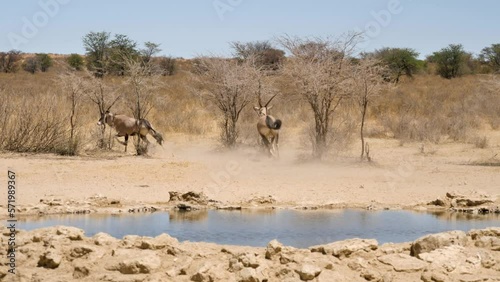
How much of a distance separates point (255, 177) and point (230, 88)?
7.18 metres

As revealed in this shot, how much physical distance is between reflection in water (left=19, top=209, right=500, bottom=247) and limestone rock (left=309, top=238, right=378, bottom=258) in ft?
6.19

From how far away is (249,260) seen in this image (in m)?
8.27

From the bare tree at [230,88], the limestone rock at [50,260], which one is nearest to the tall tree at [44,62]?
the bare tree at [230,88]

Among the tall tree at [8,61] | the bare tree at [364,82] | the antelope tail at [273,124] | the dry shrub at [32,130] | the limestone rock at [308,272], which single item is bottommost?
the limestone rock at [308,272]

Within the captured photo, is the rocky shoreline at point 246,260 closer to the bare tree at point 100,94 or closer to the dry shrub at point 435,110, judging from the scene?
the bare tree at point 100,94

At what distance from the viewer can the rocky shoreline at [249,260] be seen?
27.1ft

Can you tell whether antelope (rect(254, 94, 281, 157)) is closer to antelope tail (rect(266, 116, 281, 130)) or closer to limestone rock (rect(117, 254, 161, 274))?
antelope tail (rect(266, 116, 281, 130))

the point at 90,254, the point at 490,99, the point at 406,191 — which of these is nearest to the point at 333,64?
the point at 406,191

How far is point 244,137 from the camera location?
1089 inches

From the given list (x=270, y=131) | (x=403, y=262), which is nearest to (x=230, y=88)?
(x=270, y=131)

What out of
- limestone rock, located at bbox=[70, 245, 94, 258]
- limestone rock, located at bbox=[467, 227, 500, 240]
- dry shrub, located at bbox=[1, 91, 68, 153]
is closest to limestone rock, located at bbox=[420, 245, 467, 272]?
limestone rock, located at bbox=[467, 227, 500, 240]

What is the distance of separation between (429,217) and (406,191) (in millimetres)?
2916

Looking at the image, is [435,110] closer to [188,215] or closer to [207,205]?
[207,205]

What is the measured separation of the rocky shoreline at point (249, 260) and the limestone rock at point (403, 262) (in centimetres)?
1
